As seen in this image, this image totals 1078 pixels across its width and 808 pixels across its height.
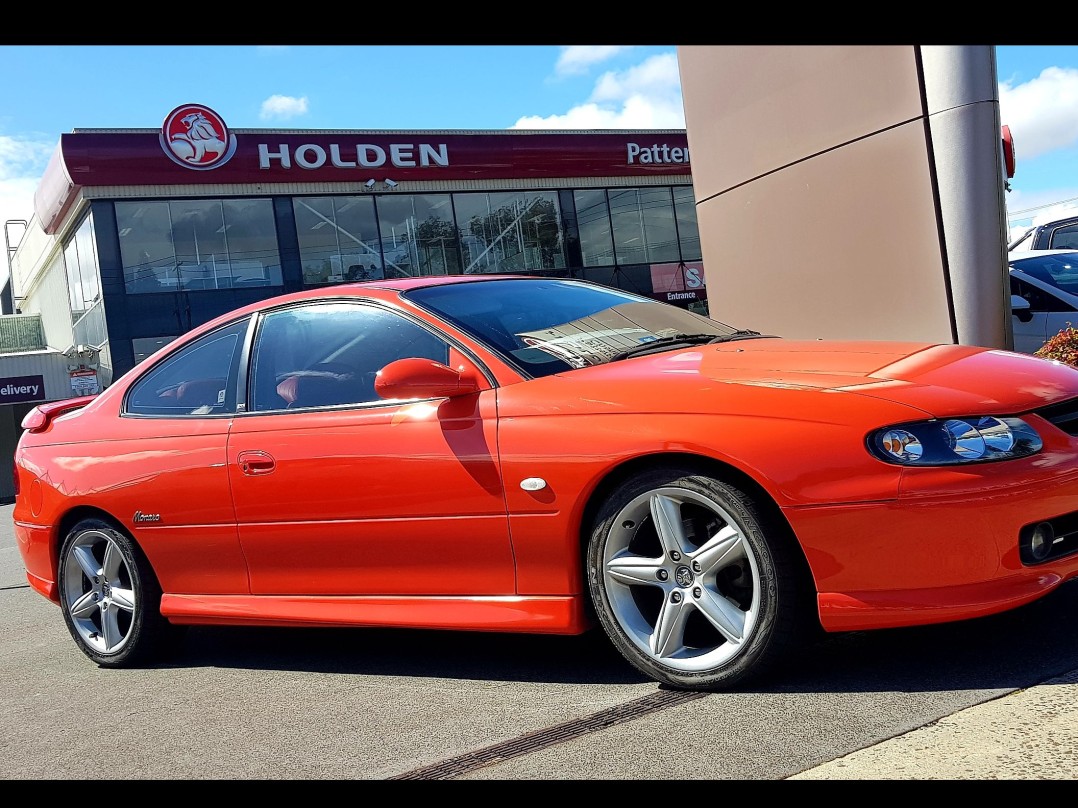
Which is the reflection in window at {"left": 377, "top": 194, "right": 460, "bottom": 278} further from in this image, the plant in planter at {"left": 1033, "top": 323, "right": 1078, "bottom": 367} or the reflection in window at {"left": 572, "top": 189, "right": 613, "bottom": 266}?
the plant in planter at {"left": 1033, "top": 323, "right": 1078, "bottom": 367}

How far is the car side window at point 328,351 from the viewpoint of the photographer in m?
4.16

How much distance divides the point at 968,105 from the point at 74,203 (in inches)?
965

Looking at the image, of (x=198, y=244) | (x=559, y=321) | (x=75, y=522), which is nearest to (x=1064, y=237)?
(x=559, y=321)

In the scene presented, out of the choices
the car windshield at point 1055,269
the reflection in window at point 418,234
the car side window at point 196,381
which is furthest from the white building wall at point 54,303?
the car side window at point 196,381

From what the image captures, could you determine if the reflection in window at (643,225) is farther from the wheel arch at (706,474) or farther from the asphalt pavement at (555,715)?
the wheel arch at (706,474)

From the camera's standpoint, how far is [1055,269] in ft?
34.9

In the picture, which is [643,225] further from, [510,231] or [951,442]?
[951,442]

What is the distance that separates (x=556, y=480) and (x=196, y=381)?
6.52 feet

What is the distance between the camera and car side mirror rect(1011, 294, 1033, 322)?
33.8 ft

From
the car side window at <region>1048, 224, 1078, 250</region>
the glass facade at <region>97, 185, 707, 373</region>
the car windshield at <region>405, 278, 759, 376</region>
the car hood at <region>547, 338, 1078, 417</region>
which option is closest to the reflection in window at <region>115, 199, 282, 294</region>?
the glass facade at <region>97, 185, 707, 373</region>

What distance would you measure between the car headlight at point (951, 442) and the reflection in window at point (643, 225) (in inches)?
1151

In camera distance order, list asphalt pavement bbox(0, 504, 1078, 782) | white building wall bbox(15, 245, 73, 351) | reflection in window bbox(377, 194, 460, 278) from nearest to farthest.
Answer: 1. asphalt pavement bbox(0, 504, 1078, 782)
2. reflection in window bbox(377, 194, 460, 278)
3. white building wall bbox(15, 245, 73, 351)

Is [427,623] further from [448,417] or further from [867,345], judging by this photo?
[867,345]

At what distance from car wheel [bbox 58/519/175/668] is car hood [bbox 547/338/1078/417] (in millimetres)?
2233
